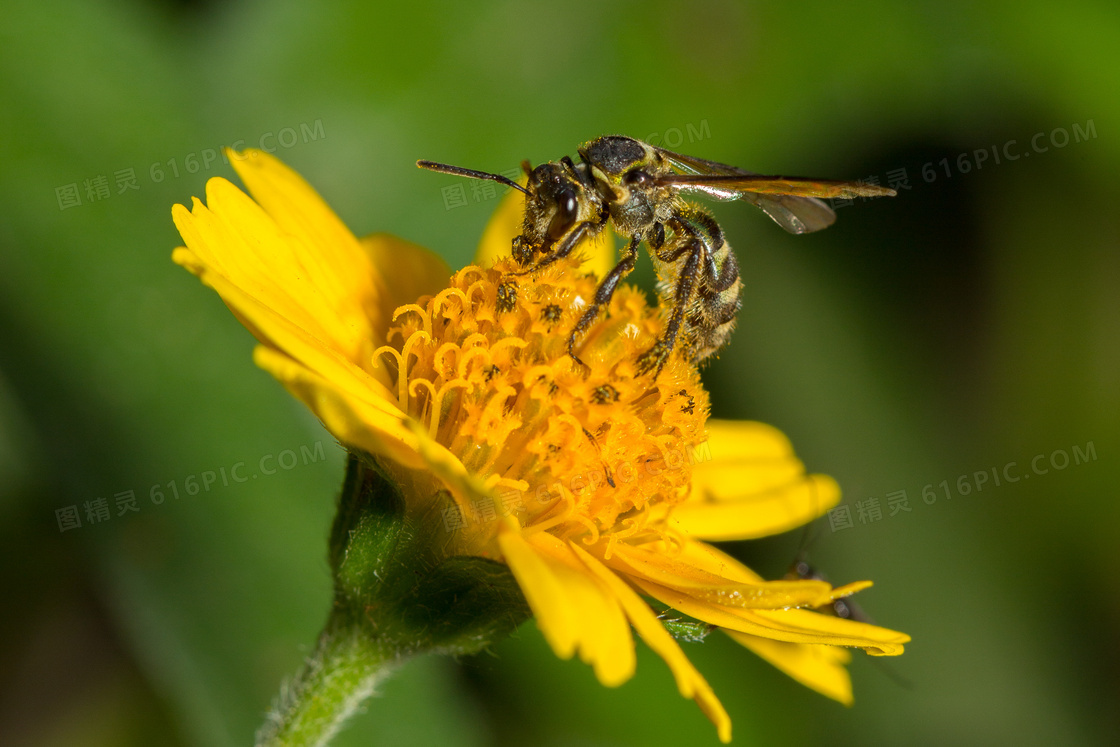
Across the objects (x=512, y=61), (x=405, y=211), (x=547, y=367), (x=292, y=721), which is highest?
(x=512, y=61)

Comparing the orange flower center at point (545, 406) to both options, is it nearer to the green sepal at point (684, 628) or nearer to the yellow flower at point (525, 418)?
the yellow flower at point (525, 418)

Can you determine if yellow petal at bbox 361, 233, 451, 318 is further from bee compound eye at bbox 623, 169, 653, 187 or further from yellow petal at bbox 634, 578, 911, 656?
yellow petal at bbox 634, 578, 911, 656

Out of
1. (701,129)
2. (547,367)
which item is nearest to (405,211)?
(701,129)

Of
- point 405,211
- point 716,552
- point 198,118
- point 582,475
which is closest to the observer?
point 582,475

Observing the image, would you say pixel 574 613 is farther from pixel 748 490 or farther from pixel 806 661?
pixel 748 490

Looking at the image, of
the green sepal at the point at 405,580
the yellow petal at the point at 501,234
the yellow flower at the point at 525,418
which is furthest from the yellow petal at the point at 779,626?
the yellow petal at the point at 501,234

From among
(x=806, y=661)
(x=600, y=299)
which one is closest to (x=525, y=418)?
(x=600, y=299)

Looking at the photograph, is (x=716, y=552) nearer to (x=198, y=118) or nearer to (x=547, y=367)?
(x=547, y=367)

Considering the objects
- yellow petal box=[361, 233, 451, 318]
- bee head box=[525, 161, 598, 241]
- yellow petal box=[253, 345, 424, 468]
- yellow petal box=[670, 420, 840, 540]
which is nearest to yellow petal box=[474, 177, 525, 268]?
yellow petal box=[361, 233, 451, 318]
